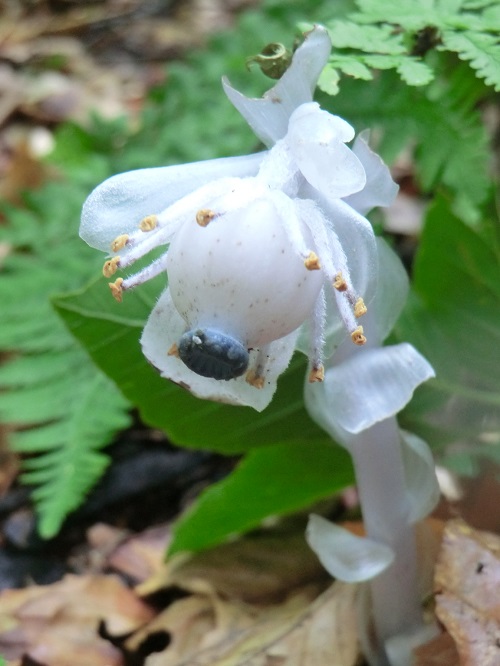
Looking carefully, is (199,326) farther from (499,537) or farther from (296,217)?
(499,537)

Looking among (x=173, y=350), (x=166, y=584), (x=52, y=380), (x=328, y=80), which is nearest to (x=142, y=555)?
(x=166, y=584)

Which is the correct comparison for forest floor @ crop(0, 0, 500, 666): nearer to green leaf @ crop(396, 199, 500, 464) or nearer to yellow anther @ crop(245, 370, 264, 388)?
green leaf @ crop(396, 199, 500, 464)

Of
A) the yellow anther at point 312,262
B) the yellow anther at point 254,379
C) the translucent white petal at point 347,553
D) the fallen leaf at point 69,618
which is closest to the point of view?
the yellow anther at point 312,262

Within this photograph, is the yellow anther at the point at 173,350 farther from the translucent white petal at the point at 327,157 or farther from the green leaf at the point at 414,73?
the green leaf at the point at 414,73

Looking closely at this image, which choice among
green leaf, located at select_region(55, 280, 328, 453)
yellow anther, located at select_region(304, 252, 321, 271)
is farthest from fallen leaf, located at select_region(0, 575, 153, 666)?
yellow anther, located at select_region(304, 252, 321, 271)

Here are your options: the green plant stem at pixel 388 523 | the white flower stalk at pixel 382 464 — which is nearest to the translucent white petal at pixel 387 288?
the white flower stalk at pixel 382 464

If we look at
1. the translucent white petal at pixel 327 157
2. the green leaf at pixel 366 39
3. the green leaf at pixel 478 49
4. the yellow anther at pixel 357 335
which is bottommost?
the yellow anther at pixel 357 335

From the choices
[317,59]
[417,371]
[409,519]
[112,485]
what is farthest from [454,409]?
[112,485]
